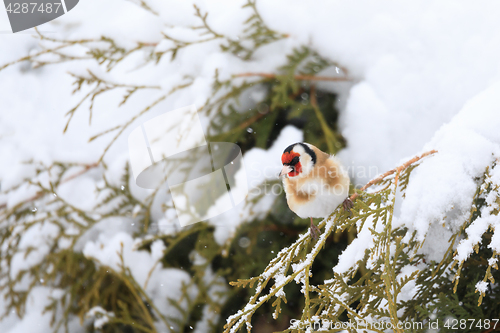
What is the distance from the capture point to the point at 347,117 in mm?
1388

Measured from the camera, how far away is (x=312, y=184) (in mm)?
818

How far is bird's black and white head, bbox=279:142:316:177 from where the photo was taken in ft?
2.54

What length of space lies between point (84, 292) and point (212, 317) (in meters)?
0.68

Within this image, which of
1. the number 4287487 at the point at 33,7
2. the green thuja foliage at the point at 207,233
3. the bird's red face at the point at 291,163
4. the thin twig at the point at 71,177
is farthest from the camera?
the number 4287487 at the point at 33,7

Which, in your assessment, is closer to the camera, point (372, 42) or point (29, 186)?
point (372, 42)

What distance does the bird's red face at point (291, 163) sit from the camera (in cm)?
76

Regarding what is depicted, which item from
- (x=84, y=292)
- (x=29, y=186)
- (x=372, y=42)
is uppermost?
(x=372, y=42)

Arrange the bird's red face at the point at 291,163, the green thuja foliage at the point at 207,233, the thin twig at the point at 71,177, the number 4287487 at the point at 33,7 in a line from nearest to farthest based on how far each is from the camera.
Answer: the bird's red face at the point at 291,163 → the green thuja foliage at the point at 207,233 → the thin twig at the point at 71,177 → the number 4287487 at the point at 33,7

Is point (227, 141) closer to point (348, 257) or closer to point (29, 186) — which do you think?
point (348, 257)

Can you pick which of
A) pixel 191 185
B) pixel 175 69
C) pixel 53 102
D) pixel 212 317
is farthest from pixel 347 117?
pixel 53 102

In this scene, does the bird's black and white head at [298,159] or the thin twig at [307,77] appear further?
the thin twig at [307,77]

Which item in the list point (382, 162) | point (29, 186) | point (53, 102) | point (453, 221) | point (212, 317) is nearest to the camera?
point (453, 221)

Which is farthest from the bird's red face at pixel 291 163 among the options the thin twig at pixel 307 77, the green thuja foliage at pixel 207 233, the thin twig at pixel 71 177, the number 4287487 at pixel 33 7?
the number 4287487 at pixel 33 7

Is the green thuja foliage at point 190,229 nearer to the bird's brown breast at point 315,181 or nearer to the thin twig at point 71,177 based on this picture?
the thin twig at point 71,177
